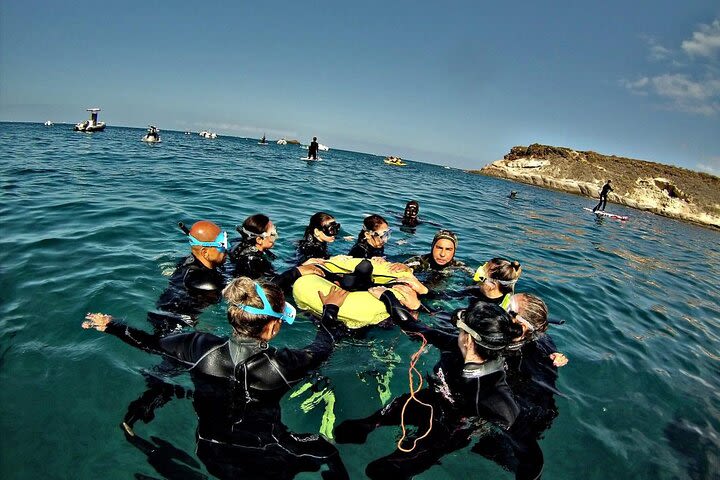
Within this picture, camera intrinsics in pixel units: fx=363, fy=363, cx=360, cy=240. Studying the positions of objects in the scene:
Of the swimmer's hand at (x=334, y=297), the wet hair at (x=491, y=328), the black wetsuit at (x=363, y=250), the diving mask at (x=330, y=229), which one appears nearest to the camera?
the wet hair at (x=491, y=328)

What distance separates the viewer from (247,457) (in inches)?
119

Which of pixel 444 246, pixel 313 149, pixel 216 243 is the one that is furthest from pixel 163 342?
pixel 313 149

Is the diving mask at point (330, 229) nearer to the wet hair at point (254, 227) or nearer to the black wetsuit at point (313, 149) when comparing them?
the wet hair at point (254, 227)

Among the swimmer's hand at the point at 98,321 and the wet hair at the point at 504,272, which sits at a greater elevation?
the wet hair at the point at 504,272

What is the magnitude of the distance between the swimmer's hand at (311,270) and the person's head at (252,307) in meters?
2.26

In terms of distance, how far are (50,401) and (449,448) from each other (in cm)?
407

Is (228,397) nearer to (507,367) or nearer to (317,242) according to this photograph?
(507,367)

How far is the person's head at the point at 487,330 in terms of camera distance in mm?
3057

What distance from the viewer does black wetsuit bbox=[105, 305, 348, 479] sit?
3.01 metres

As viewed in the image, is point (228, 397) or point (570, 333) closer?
point (228, 397)

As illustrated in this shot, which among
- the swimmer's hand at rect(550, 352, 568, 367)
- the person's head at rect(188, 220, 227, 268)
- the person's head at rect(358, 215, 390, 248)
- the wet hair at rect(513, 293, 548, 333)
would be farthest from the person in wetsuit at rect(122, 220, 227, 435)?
the swimmer's hand at rect(550, 352, 568, 367)

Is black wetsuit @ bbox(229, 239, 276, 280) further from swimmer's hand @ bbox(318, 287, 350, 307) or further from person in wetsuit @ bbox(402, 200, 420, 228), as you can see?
person in wetsuit @ bbox(402, 200, 420, 228)

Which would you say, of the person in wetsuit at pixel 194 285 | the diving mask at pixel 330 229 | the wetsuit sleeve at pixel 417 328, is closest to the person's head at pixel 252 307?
the wetsuit sleeve at pixel 417 328

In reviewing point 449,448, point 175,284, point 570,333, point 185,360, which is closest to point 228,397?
point 185,360
